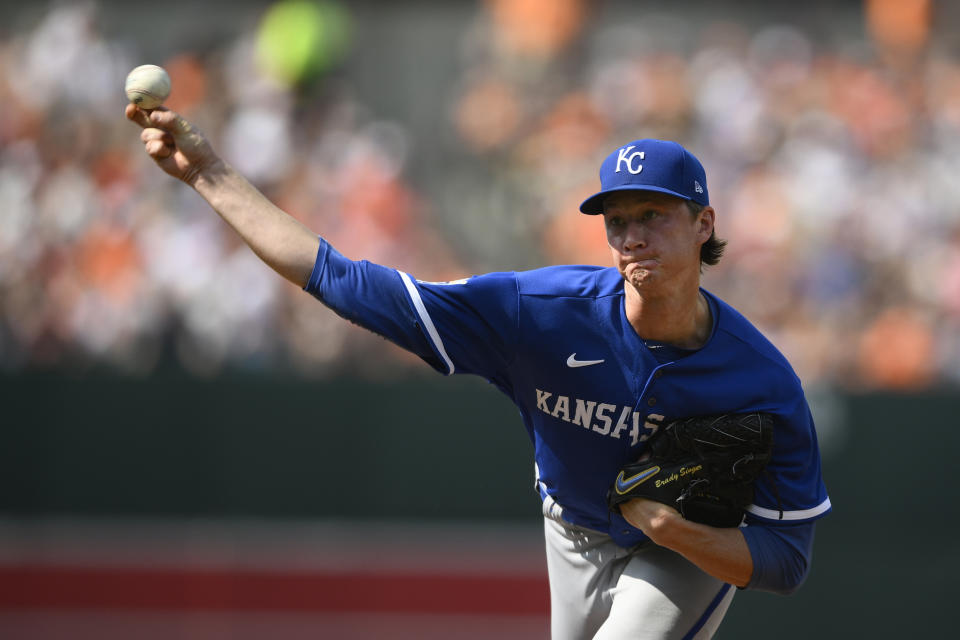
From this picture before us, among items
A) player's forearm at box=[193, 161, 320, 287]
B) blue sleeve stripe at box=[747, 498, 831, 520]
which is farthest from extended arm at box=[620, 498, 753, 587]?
player's forearm at box=[193, 161, 320, 287]

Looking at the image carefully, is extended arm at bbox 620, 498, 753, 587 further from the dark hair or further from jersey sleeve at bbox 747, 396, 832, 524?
the dark hair

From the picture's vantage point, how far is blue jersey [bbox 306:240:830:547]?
11.6ft

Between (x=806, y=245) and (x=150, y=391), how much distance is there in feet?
17.6

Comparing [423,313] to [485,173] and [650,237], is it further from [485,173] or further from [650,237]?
[485,173]

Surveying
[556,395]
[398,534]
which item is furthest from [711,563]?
[398,534]

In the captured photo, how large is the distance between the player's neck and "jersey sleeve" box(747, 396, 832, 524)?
36 cm

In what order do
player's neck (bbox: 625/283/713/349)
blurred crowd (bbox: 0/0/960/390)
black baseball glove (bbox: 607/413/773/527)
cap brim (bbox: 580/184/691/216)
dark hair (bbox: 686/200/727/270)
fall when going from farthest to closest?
blurred crowd (bbox: 0/0/960/390) < dark hair (bbox: 686/200/727/270) < player's neck (bbox: 625/283/713/349) < black baseball glove (bbox: 607/413/773/527) < cap brim (bbox: 580/184/691/216)

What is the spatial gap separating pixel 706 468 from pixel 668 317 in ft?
1.54

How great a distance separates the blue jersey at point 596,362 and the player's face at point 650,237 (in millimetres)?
221

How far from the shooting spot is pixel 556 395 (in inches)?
145

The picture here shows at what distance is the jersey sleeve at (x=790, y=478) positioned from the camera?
3.57 meters

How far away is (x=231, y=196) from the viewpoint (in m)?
3.47

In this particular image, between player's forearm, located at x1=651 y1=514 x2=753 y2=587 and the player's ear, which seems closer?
player's forearm, located at x1=651 y1=514 x2=753 y2=587

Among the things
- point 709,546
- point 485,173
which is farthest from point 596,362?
point 485,173
